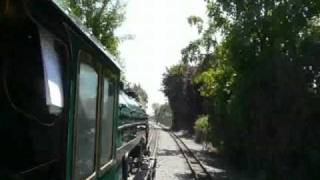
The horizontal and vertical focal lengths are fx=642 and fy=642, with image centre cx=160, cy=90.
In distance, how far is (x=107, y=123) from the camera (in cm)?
647

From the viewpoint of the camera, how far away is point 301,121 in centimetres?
1877

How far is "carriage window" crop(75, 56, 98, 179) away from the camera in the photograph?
4596mm

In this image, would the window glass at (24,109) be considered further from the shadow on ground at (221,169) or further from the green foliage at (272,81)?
the shadow on ground at (221,169)

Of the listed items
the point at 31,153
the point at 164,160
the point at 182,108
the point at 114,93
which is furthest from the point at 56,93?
the point at 182,108

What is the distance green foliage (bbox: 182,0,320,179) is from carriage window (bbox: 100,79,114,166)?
12.0 m

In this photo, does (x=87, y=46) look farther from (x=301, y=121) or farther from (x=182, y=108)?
(x=182, y=108)

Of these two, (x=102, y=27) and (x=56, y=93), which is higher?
(x=102, y=27)

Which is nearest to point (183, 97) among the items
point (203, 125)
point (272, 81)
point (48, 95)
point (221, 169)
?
point (203, 125)

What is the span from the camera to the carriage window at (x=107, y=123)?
5.98m

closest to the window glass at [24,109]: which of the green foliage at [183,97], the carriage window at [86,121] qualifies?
the carriage window at [86,121]

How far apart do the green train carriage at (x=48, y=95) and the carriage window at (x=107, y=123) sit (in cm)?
13

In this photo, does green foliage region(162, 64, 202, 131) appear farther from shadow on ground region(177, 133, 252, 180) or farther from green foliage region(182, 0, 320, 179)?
green foliage region(182, 0, 320, 179)

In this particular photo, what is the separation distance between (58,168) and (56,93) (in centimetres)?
77

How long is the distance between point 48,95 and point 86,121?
1.42 m
